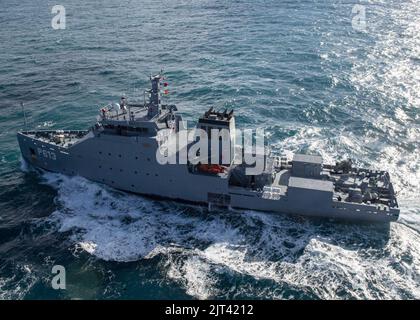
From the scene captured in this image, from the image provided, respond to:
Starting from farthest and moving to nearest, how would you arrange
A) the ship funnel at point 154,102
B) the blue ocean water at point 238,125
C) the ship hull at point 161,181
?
the ship funnel at point 154,102 → the ship hull at point 161,181 → the blue ocean water at point 238,125

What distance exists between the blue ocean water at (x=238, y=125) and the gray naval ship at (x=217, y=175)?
3.33 ft

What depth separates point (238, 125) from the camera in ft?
121

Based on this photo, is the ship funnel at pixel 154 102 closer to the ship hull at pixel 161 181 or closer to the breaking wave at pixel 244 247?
the ship hull at pixel 161 181

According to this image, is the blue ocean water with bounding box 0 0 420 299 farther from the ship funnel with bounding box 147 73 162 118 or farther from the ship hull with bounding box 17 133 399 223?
the ship funnel with bounding box 147 73 162 118

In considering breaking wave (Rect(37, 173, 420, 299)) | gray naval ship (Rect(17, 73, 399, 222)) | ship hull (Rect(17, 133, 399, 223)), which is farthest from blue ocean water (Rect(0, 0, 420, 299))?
gray naval ship (Rect(17, 73, 399, 222))

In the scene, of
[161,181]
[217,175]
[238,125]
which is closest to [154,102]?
[161,181]

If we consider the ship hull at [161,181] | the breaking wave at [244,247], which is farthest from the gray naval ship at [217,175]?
the breaking wave at [244,247]

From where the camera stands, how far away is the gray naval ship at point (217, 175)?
976 inches

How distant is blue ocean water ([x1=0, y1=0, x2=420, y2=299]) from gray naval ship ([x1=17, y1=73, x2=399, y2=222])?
1.02m

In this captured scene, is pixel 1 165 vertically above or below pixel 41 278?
above

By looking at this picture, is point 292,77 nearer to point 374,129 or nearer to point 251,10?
point 374,129
